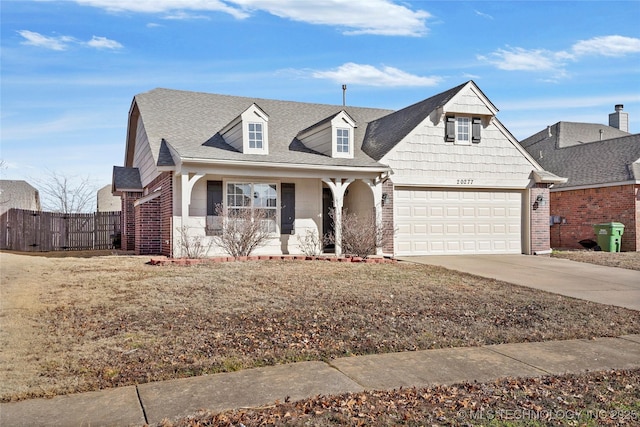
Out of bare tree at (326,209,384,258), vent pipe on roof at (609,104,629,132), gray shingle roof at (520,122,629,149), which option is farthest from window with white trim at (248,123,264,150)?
vent pipe on roof at (609,104,629,132)

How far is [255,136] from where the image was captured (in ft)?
51.9

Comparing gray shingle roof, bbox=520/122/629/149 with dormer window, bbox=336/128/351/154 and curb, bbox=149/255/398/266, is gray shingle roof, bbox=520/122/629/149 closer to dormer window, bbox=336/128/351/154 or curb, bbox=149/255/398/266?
dormer window, bbox=336/128/351/154

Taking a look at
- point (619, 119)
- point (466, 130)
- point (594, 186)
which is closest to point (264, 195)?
point (466, 130)

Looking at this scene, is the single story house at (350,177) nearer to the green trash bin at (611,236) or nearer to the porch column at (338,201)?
the porch column at (338,201)

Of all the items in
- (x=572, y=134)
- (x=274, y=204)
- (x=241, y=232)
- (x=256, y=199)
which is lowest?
(x=241, y=232)

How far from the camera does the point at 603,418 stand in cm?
418

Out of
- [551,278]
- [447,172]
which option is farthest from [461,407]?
[447,172]

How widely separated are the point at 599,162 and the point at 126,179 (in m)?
19.5

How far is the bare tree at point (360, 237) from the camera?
14547mm

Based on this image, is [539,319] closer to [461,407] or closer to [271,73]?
[461,407]

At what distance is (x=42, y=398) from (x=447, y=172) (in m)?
14.2

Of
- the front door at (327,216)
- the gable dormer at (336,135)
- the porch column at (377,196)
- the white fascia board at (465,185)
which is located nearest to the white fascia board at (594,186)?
the white fascia board at (465,185)

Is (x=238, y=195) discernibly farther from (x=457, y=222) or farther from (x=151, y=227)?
(x=457, y=222)

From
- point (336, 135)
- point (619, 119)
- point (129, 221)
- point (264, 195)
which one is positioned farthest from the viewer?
point (619, 119)
